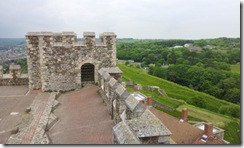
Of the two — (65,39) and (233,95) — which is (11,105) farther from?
(233,95)

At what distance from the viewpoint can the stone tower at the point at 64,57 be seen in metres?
15.4

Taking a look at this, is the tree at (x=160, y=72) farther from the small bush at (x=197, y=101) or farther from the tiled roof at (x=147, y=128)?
the tiled roof at (x=147, y=128)

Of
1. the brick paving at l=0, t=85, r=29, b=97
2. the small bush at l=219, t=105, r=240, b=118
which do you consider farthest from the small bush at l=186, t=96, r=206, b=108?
the brick paving at l=0, t=85, r=29, b=97

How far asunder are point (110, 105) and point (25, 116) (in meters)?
3.15

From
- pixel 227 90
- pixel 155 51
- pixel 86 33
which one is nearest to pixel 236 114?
pixel 227 90

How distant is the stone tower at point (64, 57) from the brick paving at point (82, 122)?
2.14m

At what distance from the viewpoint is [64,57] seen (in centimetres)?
1558

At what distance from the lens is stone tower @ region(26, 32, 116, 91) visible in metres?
15.4

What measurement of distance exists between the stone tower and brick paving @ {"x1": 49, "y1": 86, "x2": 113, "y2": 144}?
214cm

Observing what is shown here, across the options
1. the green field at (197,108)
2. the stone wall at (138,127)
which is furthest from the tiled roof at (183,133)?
the stone wall at (138,127)

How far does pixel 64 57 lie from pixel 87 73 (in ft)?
5.31

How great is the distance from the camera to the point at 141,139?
19.8 ft

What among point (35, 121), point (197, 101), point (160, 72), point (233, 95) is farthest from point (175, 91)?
point (35, 121)

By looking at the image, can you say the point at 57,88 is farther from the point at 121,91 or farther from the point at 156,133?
the point at 156,133
